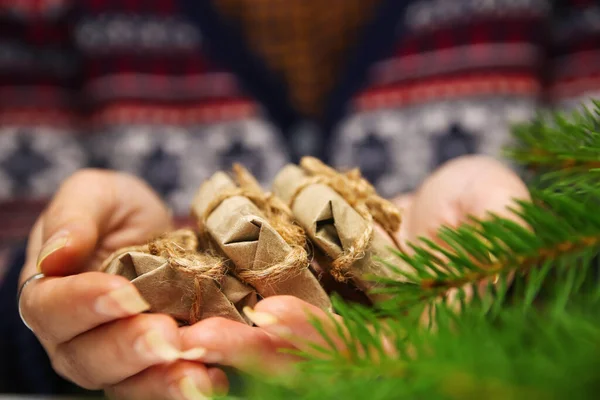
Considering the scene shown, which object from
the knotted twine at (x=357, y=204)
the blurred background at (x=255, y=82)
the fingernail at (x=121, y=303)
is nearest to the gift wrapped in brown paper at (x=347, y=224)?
the knotted twine at (x=357, y=204)

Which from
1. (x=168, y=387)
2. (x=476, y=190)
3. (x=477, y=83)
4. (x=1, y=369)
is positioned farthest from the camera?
(x=477, y=83)

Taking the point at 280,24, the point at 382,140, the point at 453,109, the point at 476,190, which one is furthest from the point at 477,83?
the point at 476,190

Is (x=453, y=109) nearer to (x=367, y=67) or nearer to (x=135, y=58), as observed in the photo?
(x=367, y=67)

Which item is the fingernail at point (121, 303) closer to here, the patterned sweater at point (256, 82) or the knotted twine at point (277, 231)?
the knotted twine at point (277, 231)

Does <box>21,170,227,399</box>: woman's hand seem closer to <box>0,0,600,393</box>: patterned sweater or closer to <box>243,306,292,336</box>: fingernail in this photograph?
<box>243,306,292,336</box>: fingernail

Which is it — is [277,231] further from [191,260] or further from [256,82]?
[256,82]

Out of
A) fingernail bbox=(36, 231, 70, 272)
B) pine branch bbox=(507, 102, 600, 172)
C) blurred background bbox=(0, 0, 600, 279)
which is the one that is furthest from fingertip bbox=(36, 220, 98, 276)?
blurred background bbox=(0, 0, 600, 279)
